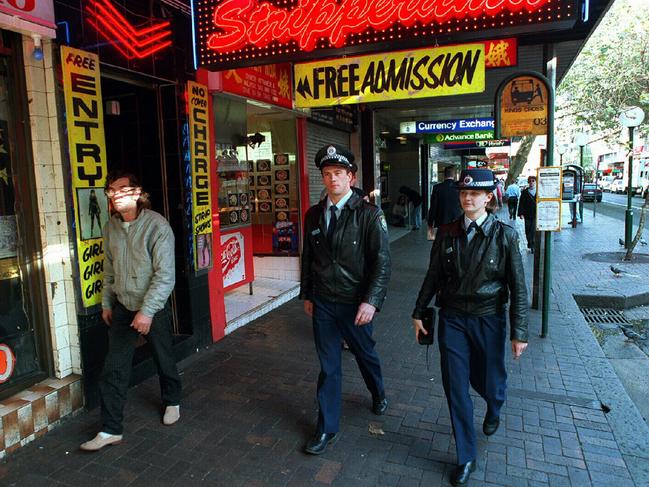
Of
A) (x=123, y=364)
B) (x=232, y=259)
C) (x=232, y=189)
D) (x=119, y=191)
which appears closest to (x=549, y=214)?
(x=232, y=189)

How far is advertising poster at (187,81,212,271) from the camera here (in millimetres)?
4922

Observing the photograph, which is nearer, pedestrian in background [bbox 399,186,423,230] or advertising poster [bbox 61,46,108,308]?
advertising poster [bbox 61,46,108,308]

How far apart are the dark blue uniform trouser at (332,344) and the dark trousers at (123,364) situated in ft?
3.79

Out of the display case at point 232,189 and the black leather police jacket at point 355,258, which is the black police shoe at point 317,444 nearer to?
the black leather police jacket at point 355,258

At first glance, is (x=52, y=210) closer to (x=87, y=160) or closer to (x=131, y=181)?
(x=87, y=160)

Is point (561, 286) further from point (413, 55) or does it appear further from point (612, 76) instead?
point (612, 76)

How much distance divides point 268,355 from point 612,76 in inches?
792

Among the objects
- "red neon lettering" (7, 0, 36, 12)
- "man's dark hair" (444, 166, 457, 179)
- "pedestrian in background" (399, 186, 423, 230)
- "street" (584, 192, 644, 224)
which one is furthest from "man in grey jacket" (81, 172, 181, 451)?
"street" (584, 192, 644, 224)

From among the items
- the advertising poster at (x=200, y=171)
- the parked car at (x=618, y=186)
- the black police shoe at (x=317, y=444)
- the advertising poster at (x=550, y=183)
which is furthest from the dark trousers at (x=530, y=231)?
the parked car at (x=618, y=186)

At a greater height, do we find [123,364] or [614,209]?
[123,364]

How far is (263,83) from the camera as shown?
6.28m

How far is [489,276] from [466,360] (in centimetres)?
55

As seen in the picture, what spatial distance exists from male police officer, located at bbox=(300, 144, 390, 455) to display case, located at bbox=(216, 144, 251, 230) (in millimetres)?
2891

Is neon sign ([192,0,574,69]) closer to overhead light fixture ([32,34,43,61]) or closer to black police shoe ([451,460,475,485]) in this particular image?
overhead light fixture ([32,34,43,61])
